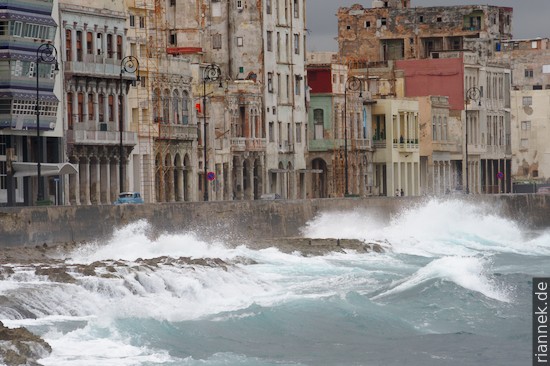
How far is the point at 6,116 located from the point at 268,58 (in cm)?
2911

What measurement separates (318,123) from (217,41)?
35.9 feet

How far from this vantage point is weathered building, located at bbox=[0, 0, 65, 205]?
75.2 meters

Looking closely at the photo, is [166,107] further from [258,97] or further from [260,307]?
[260,307]

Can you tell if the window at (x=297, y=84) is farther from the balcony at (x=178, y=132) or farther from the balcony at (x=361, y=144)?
the balcony at (x=178, y=132)

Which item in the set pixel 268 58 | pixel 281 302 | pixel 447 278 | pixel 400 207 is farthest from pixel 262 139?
pixel 281 302

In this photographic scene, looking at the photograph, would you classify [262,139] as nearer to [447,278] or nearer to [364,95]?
[364,95]

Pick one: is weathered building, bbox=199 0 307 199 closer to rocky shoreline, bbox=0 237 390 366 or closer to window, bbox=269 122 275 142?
window, bbox=269 122 275 142

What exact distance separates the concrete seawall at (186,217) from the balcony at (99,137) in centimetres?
898

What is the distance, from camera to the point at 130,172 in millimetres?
86250

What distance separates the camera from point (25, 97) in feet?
250

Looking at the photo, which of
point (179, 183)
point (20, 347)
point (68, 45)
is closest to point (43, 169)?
point (68, 45)

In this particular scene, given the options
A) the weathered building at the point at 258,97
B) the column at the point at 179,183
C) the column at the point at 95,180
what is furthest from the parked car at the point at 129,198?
the weathered building at the point at 258,97

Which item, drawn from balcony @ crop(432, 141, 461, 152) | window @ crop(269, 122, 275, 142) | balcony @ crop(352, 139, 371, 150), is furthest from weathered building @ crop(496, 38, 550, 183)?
window @ crop(269, 122, 275, 142)

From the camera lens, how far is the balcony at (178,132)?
88688 millimetres
